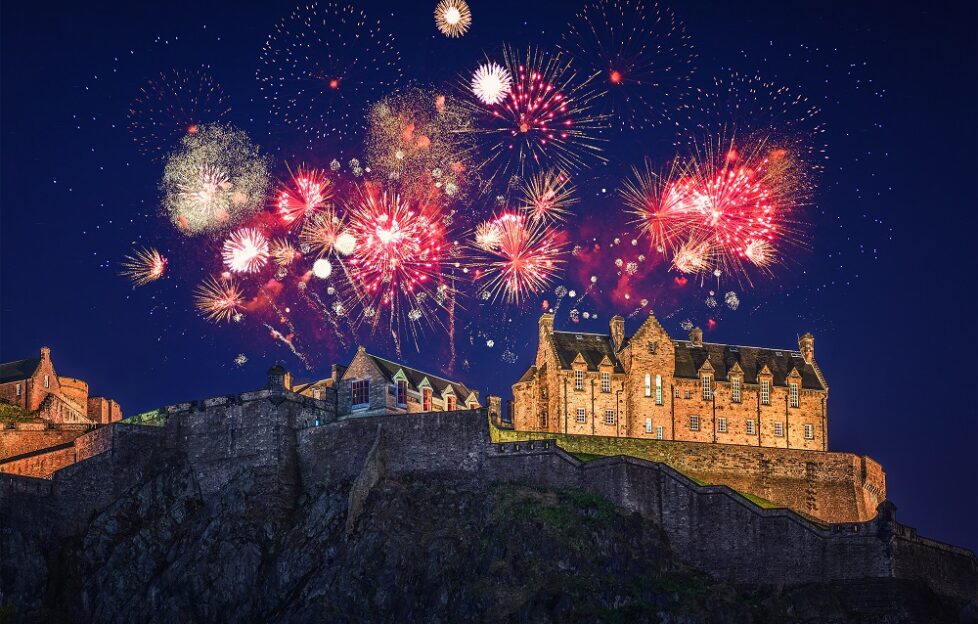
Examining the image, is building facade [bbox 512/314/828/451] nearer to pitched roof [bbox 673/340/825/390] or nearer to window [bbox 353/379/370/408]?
pitched roof [bbox 673/340/825/390]

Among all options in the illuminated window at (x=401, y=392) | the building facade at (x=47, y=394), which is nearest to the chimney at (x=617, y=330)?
the illuminated window at (x=401, y=392)

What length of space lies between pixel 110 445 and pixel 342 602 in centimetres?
2121

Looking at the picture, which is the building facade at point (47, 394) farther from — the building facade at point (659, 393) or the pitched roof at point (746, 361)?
the pitched roof at point (746, 361)

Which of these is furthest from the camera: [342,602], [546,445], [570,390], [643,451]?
[570,390]

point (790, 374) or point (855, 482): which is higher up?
point (790, 374)

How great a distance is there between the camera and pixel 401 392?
103m

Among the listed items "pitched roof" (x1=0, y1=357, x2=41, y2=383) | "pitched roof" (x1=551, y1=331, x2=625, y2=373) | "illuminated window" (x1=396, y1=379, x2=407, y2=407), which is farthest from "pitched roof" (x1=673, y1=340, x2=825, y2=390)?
"pitched roof" (x1=0, y1=357, x2=41, y2=383)

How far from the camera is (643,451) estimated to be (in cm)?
9969

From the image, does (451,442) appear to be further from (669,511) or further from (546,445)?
(669,511)

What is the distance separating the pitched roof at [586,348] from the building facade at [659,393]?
7 centimetres

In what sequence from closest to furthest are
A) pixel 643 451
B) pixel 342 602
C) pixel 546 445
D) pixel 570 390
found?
pixel 342 602
pixel 546 445
pixel 643 451
pixel 570 390

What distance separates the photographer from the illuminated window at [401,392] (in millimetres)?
102625

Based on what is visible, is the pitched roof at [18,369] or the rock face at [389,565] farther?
the pitched roof at [18,369]

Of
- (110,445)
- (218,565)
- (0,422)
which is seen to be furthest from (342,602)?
(0,422)
